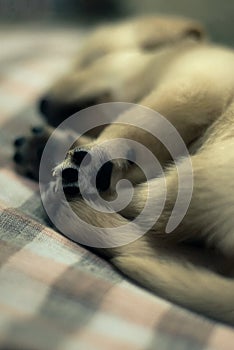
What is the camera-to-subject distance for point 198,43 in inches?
59.0

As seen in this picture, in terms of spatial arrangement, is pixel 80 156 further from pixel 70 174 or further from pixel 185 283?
pixel 185 283

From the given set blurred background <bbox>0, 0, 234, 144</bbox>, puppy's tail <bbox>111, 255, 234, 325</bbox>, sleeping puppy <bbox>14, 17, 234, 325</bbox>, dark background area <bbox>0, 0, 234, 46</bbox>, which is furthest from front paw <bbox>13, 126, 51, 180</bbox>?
dark background area <bbox>0, 0, 234, 46</bbox>

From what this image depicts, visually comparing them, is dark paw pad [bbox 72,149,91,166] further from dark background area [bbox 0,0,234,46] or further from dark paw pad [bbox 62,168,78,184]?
dark background area [bbox 0,0,234,46]

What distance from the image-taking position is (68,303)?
0.79 meters

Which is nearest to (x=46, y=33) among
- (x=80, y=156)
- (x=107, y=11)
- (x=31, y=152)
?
(x=107, y=11)

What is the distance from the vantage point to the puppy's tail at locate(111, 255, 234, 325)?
822 mm

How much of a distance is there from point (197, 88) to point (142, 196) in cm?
28

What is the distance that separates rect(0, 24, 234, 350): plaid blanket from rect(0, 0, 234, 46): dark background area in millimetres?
1293

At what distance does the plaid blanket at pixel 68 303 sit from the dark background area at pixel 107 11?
1.29 metres

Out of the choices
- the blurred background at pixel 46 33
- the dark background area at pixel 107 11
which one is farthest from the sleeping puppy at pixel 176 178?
the dark background area at pixel 107 11

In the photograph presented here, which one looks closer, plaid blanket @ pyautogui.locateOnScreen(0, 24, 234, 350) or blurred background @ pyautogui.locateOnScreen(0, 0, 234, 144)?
plaid blanket @ pyautogui.locateOnScreen(0, 24, 234, 350)

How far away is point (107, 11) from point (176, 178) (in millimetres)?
1802

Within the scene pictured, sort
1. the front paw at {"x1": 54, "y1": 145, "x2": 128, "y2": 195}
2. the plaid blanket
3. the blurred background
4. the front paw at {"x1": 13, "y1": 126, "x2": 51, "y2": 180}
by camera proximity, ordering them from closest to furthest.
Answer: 1. the plaid blanket
2. the front paw at {"x1": 54, "y1": 145, "x2": 128, "y2": 195}
3. the front paw at {"x1": 13, "y1": 126, "x2": 51, "y2": 180}
4. the blurred background

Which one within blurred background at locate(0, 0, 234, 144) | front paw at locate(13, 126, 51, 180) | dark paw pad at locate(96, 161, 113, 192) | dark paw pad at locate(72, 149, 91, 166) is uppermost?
dark paw pad at locate(72, 149, 91, 166)
